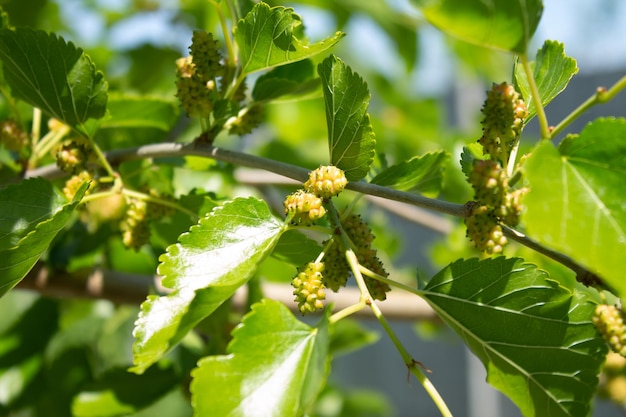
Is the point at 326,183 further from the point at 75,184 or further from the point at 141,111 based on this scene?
the point at 141,111

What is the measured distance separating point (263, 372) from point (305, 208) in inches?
5.0

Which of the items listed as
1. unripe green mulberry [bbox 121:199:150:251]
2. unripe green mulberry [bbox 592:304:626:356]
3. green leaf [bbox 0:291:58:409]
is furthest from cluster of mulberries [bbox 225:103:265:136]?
green leaf [bbox 0:291:58:409]

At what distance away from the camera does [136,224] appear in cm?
68

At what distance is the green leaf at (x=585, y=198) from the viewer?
41 cm

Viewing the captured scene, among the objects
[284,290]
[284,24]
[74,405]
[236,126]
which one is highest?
[284,24]

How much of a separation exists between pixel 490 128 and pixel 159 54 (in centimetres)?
103

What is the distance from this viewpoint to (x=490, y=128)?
0.52 metres

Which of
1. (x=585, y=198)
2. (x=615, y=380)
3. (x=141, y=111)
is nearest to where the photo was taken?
(x=585, y=198)

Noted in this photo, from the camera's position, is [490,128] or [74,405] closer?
[490,128]

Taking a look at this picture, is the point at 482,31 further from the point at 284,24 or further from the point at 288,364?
the point at 288,364

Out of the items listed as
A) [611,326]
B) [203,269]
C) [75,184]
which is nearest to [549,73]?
[611,326]

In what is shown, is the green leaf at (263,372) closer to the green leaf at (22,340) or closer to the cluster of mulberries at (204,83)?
the cluster of mulberries at (204,83)

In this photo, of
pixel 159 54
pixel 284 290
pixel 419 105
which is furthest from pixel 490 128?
pixel 419 105

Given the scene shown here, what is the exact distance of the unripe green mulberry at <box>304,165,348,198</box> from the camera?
20.5 inches
